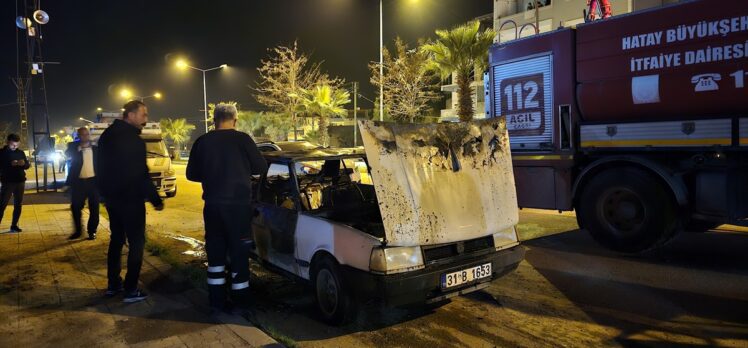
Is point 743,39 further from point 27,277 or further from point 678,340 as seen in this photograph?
point 27,277

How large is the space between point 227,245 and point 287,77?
33356 millimetres

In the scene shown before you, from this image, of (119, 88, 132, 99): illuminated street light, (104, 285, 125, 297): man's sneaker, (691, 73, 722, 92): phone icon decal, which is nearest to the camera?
(104, 285, 125, 297): man's sneaker

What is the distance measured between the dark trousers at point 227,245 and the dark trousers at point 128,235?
0.77m

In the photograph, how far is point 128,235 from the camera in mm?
4625

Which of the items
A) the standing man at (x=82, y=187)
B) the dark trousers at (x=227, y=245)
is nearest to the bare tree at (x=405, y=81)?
the standing man at (x=82, y=187)

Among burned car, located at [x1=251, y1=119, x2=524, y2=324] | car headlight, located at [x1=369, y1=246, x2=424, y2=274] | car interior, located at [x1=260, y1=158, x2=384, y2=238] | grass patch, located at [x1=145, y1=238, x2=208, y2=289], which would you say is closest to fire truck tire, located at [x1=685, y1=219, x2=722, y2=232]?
burned car, located at [x1=251, y1=119, x2=524, y2=324]

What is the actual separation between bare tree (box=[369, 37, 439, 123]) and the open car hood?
87.2 feet

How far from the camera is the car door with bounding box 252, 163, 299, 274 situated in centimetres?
469

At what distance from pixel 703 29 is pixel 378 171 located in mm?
4535

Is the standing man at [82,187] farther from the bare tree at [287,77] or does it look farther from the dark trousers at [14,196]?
the bare tree at [287,77]

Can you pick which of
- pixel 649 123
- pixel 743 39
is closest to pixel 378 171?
pixel 649 123

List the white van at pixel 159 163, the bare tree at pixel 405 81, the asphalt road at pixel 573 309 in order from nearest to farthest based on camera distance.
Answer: the asphalt road at pixel 573 309, the white van at pixel 159 163, the bare tree at pixel 405 81

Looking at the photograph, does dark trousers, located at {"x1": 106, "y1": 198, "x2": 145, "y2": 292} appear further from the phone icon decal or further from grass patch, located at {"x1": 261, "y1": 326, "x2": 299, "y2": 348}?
the phone icon decal

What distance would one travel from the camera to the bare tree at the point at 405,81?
31.3 metres
